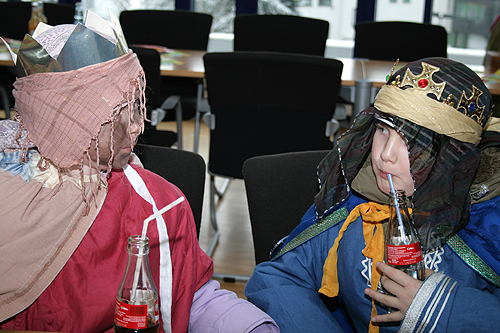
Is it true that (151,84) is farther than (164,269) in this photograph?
Yes

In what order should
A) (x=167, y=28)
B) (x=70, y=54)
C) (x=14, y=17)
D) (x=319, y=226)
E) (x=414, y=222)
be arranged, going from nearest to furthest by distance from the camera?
1. (x=70, y=54)
2. (x=414, y=222)
3. (x=319, y=226)
4. (x=167, y=28)
5. (x=14, y=17)

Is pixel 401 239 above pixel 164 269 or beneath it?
above

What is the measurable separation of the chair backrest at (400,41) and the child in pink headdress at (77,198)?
301cm

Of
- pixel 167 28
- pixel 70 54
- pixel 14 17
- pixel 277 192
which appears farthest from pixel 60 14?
pixel 70 54

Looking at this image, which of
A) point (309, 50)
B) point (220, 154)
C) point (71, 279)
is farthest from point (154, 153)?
A: point (309, 50)

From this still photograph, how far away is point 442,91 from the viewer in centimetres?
111

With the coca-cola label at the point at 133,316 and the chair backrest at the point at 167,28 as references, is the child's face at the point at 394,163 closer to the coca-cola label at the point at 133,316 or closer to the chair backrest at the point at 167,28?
the coca-cola label at the point at 133,316

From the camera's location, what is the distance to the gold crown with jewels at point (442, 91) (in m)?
1.11

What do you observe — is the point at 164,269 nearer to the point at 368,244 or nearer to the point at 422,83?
the point at 368,244

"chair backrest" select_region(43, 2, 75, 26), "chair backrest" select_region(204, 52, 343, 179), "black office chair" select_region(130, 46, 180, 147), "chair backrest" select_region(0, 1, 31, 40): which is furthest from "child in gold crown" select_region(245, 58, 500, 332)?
"chair backrest" select_region(43, 2, 75, 26)

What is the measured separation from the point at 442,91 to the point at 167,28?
3124mm

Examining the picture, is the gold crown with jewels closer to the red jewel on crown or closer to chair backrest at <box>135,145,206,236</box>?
the red jewel on crown

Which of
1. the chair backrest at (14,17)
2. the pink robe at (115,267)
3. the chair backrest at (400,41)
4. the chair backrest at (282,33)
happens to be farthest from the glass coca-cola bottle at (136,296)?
the chair backrest at (14,17)

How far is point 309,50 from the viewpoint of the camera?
375cm
